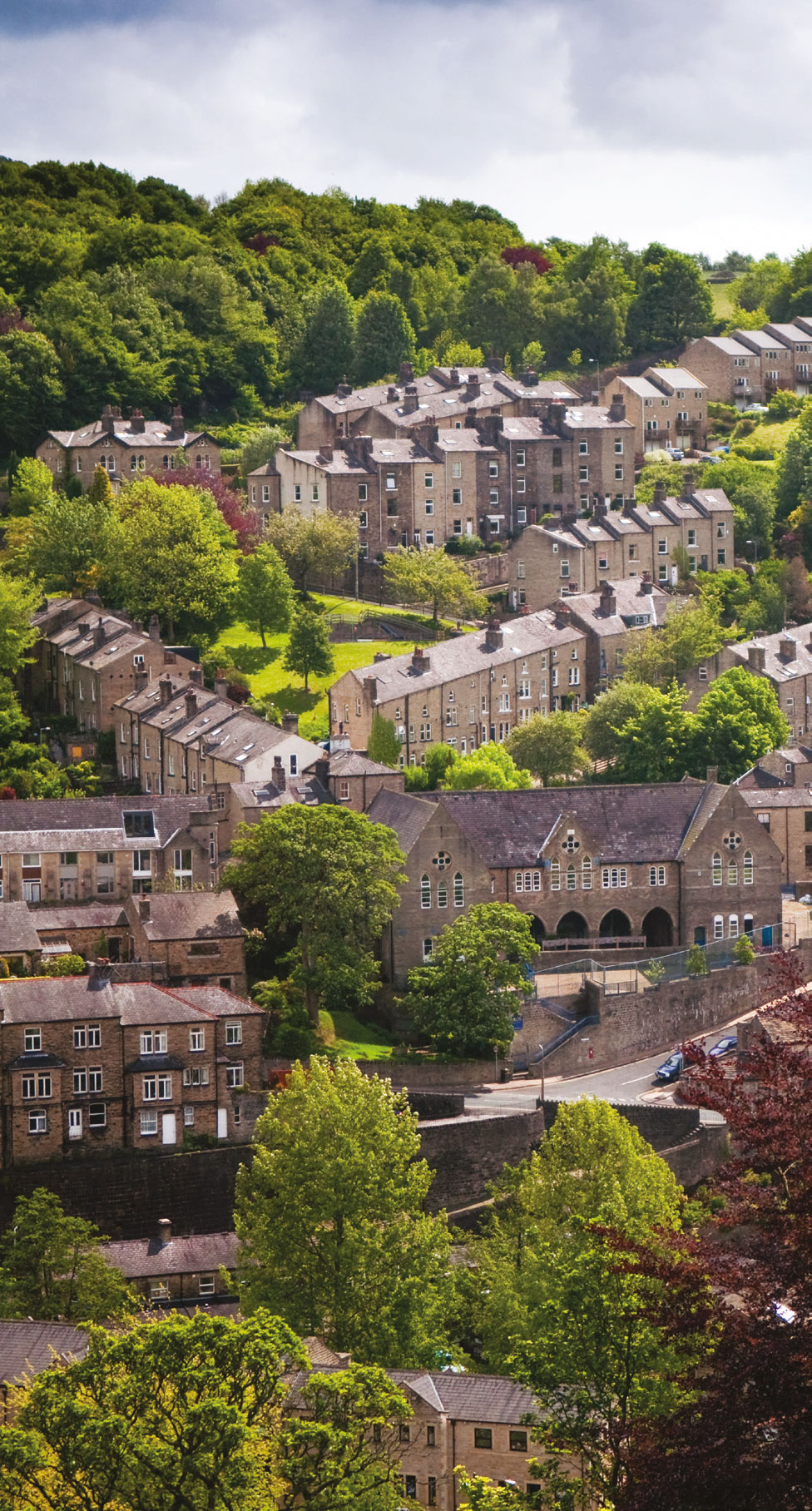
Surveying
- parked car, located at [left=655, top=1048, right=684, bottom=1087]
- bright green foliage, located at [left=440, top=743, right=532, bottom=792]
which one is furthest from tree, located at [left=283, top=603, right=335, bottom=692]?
parked car, located at [left=655, top=1048, right=684, bottom=1087]

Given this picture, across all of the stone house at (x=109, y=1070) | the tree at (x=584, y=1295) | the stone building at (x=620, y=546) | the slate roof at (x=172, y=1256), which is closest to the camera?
the tree at (x=584, y=1295)

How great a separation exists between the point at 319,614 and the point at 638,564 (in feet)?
57.5

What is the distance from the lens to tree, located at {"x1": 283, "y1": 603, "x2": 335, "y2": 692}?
109 m

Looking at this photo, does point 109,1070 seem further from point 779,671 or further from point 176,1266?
point 779,671

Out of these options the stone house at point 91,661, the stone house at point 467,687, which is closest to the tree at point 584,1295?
the stone house at point 467,687

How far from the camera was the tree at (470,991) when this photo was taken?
82.0m

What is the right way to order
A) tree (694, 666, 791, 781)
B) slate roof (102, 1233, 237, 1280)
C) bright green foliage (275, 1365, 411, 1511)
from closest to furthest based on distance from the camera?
bright green foliage (275, 1365, 411, 1511) → slate roof (102, 1233, 237, 1280) → tree (694, 666, 791, 781)

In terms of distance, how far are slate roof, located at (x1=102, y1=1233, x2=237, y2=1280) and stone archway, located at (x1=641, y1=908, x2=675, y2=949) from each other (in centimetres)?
2597

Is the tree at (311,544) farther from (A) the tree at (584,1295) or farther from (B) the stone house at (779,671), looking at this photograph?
(A) the tree at (584,1295)

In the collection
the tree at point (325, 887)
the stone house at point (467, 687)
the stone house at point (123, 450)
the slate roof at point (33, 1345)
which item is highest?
the stone house at point (123, 450)

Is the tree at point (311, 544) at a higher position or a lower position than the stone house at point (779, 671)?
higher

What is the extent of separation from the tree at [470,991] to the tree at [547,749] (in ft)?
62.0

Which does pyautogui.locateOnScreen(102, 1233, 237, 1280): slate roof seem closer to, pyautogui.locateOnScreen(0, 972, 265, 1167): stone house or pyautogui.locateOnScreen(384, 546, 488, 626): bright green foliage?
pyautogui.locateOnScreen(0, 972, 265, 1167): stone house

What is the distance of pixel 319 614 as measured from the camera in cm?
11438
